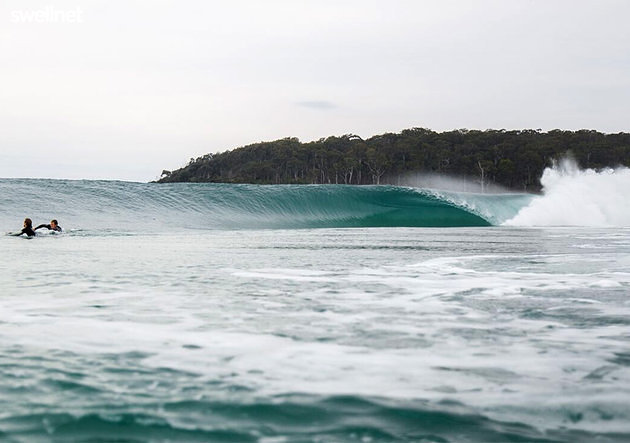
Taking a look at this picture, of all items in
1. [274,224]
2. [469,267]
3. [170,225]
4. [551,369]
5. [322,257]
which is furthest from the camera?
[274,224]

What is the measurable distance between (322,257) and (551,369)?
22.0 ft

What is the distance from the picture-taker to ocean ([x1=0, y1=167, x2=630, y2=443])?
2436 millimetres

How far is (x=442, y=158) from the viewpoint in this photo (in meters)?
89.7

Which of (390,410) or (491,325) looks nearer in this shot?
(390,410)

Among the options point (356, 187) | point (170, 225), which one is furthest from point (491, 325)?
point (356, 187)

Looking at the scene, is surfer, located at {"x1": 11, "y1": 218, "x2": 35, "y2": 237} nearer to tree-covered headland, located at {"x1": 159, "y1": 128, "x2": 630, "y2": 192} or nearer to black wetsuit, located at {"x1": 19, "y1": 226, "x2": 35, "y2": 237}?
black wetsuit, located at {"x1": 19, "y1": 226, "x2": 35, "y2": 237}

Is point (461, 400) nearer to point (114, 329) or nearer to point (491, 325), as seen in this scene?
point (491, 325)

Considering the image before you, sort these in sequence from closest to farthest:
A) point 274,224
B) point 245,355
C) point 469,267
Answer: point 245,355
point 469,267
point 274,224

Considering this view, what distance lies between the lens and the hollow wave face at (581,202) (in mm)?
31422

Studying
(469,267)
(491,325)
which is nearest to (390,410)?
(491,325)

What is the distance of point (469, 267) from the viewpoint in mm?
8188

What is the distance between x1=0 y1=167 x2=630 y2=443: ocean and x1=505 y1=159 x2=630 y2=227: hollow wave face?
24.0 m

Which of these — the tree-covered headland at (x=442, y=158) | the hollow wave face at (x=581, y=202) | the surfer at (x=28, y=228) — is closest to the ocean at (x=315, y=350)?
the surfer at (x=28, y=228)

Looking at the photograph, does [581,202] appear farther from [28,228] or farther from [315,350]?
[315,350]
